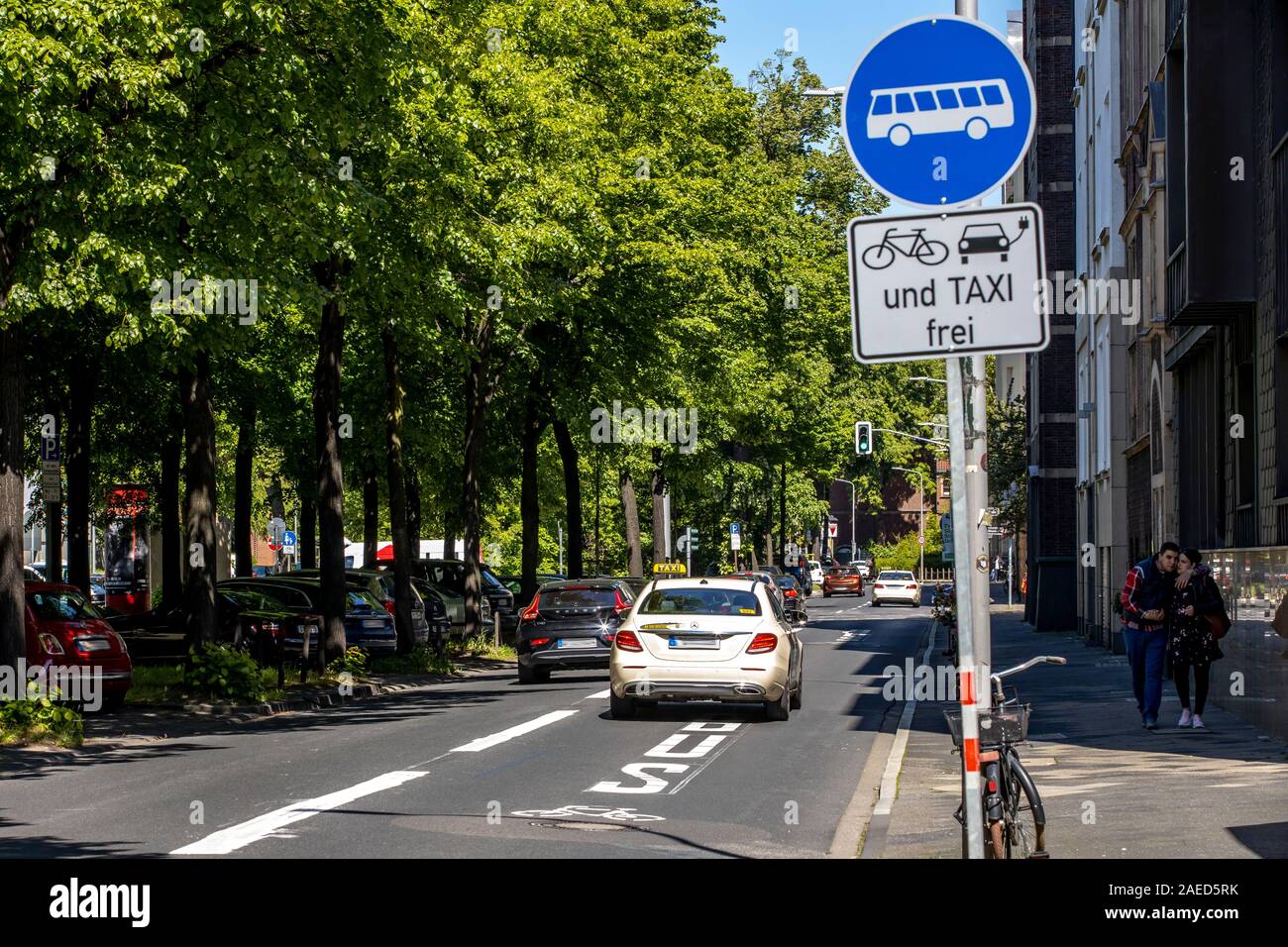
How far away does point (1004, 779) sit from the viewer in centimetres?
924

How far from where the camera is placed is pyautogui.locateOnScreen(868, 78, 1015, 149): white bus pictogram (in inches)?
269

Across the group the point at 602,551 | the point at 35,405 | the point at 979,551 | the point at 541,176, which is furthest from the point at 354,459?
the point at 602,551

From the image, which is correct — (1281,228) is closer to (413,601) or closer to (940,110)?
(940,110)

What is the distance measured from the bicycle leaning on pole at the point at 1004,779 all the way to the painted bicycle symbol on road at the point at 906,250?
2.53 meters

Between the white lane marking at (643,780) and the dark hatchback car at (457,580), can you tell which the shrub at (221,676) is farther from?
the dark hatchback car at (457,580)

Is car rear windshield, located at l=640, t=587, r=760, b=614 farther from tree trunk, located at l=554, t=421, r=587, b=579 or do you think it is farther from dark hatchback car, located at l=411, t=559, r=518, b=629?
dark hatchback car, located at l=411, t=559, r=518, b=629

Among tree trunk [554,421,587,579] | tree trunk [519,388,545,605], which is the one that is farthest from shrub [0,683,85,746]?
tree trunk [554,421,587,579]

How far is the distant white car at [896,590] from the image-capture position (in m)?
80.2

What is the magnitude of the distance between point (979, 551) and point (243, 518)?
114ft

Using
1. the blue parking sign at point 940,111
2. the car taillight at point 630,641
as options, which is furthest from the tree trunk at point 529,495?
the blue parking sign at point 940,111

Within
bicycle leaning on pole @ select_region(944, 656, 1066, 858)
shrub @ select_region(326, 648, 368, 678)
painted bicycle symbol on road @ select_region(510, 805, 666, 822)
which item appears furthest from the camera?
shrub @ select_region(326, 648, 368, 678)

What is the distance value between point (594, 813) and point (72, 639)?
10843mm

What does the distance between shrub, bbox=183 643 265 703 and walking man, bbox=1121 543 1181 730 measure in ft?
34.0

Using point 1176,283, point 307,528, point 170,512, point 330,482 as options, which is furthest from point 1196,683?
point 307,528
